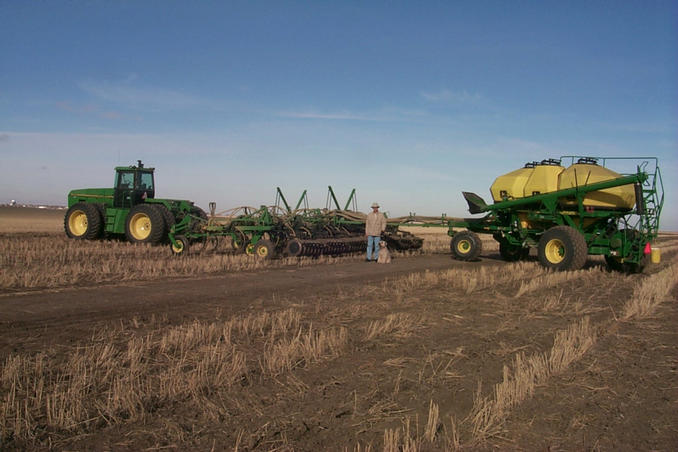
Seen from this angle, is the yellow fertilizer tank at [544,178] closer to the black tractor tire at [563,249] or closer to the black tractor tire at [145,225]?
the black tractor tire at [563,249]

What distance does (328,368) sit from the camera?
185 inches

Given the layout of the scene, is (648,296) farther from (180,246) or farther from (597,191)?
(180,246)

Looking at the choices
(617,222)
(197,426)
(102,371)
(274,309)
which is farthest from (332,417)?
(617,222)

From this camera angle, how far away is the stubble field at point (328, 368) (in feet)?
11.1

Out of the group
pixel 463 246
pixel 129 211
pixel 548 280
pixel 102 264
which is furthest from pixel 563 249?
pixel 129 211

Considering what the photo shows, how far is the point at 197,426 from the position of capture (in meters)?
3.43

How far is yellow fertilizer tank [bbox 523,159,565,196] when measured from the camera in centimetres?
1404

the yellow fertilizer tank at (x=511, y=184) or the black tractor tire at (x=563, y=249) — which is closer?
the black tractor tire at (x=563, y=249)

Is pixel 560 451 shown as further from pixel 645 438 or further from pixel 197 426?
pixel 197 426

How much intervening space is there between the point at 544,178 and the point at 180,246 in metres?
9.80

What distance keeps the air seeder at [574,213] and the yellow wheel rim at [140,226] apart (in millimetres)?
9592

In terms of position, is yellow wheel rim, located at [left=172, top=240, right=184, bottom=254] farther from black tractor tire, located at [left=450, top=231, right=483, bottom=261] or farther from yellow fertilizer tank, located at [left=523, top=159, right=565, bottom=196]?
yellow fertilizer tank, located at [left=523, top=159, right=565, bottom=196]

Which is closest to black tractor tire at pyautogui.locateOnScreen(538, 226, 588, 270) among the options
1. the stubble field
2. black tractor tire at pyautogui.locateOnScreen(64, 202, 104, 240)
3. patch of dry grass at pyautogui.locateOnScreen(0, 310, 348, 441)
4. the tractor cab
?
the stubble field

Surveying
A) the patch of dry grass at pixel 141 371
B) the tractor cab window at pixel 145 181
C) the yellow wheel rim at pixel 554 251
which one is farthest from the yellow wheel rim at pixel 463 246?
the patch of dry grass at pixel 141 371
